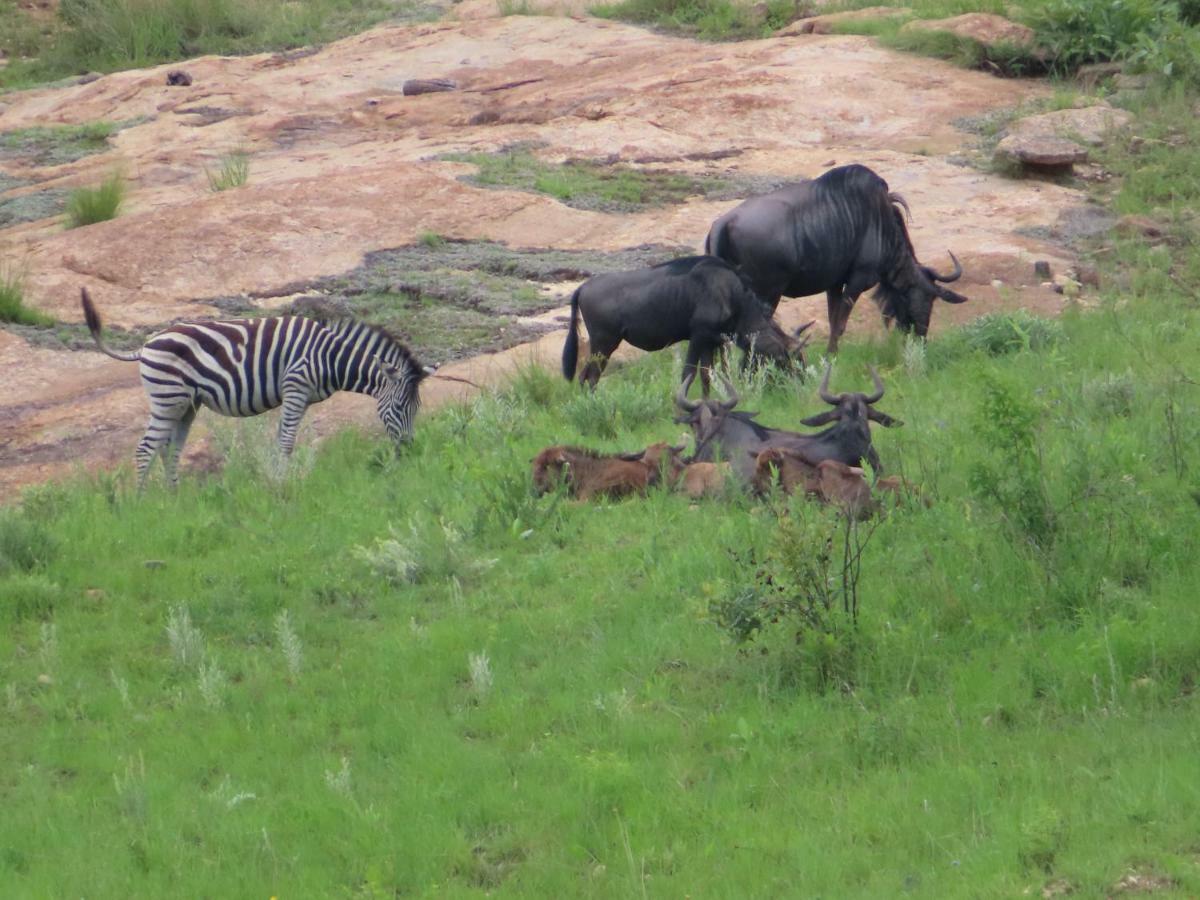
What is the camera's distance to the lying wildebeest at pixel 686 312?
1178cm

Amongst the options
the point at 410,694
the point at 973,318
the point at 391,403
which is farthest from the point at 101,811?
the point at 973,318

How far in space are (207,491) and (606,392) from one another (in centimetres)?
274

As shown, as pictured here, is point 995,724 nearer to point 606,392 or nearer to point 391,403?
point 606,392

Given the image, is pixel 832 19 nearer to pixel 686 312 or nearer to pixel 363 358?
pixel 686 312

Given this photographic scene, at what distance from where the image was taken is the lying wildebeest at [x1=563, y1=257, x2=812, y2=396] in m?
11.8

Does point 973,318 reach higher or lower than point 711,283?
lower

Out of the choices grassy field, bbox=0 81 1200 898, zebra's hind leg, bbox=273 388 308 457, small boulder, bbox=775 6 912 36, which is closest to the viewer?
grassy field, bbox=0 81 1200 898

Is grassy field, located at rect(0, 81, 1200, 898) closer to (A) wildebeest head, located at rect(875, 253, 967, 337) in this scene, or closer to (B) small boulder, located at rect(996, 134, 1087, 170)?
(A) wildebeest head, located at rect(875, 253, 967, 337)

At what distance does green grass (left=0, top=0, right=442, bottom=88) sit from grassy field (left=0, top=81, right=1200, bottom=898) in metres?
20.5

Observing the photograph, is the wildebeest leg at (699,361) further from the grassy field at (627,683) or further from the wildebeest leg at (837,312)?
the grassy field at (627,683)

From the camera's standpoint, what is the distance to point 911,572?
750 centimetres

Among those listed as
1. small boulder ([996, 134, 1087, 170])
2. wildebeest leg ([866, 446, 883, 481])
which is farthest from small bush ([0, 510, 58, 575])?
small boulder ([996, 134, 1087, 170])

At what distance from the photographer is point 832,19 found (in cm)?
2300

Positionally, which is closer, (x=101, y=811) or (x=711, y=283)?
(x=101, y=811)
